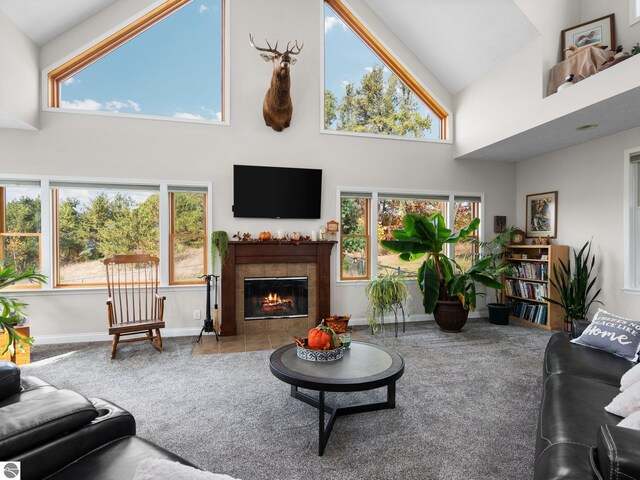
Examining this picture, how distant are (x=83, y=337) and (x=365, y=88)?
5306 mm


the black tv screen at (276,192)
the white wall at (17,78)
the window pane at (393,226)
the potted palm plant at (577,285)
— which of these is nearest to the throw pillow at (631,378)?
the potted palm plant at (577,285)

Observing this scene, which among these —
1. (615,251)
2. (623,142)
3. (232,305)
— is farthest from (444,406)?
(623,142)

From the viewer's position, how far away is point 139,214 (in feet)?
15.8

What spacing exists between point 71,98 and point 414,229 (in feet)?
16.0

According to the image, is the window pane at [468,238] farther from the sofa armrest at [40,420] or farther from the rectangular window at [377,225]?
the sofa armrest at [40,420]

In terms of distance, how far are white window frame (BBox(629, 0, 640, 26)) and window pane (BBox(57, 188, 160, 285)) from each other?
6.03m

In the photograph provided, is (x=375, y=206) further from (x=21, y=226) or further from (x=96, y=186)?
(x=21, y=226)

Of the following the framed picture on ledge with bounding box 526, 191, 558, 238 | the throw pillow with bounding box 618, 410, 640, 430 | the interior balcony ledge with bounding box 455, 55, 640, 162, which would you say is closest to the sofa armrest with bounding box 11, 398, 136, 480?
the throw pillow with bounding box 618, 410, 640, 430

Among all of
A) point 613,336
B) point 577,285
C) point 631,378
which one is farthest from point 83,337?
point 577,285

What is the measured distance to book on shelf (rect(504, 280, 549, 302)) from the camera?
5.25 metres

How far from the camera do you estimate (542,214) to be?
5684 mm

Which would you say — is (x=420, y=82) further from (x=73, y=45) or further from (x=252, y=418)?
(x=252, y=418)

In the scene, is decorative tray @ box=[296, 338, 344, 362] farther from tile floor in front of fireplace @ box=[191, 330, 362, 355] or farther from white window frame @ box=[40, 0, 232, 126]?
white window frame @ box=[40, 0, 232, 126]

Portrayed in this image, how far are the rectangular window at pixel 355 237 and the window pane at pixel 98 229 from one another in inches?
105
